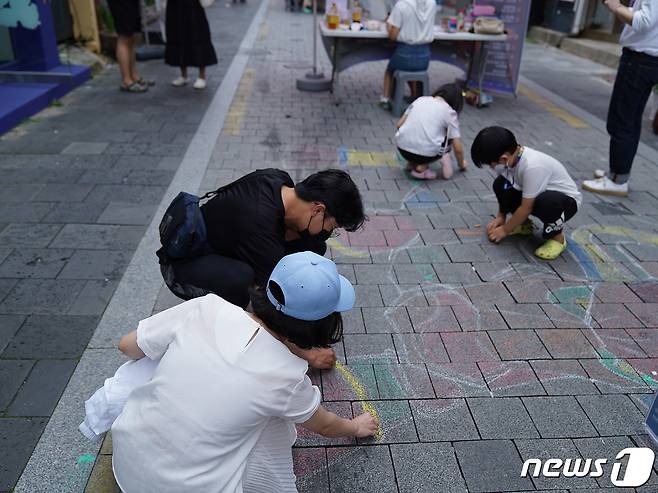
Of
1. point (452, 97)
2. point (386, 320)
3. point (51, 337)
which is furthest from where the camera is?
point (452, 97)

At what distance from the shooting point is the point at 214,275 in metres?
2.38

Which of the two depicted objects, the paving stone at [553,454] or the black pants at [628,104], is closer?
→ the paving stone at [553,454]

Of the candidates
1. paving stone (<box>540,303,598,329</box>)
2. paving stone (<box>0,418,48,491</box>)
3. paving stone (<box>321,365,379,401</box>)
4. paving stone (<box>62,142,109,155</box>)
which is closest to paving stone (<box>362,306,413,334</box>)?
paving stone (<box>321,365,379,401</box>)

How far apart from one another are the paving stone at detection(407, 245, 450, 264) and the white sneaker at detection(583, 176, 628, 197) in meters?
1.72

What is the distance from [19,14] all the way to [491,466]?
6.48 metres

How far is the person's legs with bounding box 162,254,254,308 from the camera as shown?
2.34m

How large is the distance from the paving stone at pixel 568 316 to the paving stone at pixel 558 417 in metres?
0.57

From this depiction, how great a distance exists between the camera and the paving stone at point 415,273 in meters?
3.22

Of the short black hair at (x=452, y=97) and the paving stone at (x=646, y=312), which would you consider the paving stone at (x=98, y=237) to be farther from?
the paving stone at (x=646, y=312)

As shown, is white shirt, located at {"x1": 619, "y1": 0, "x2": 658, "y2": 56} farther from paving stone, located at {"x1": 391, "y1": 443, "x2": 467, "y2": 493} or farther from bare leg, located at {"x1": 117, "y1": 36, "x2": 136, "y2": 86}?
bare leg, located at {"x1": 117, "y1": 36, "x2": 136, "y2": 86}

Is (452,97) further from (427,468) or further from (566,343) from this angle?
(427,468)

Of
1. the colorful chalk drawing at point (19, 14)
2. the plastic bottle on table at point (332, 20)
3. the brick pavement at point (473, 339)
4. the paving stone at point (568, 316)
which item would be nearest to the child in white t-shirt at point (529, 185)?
the brick pavement at point (473, 339)

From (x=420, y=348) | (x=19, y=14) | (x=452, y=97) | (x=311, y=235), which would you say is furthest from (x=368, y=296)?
(x=19, y=14)

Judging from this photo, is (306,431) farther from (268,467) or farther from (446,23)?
(446,23)
